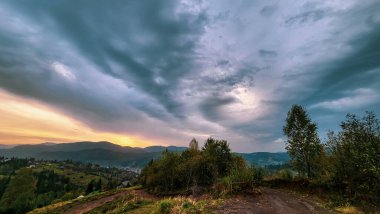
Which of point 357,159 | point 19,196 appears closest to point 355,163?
point 357,159

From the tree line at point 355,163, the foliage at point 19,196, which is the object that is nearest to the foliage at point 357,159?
the tree line at point 355,163

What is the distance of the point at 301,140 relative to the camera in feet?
121

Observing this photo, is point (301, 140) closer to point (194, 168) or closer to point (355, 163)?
point (355, 163)

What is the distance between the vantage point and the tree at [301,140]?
3568cm

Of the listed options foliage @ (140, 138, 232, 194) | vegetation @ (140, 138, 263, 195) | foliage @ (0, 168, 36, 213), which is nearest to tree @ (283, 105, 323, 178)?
vegetation @ (140, 138, 263, 195)

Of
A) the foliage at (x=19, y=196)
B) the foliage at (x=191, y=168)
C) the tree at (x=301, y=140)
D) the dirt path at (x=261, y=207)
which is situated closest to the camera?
the dirt path at (x=261, y=207)

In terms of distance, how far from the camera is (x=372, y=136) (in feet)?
57.1

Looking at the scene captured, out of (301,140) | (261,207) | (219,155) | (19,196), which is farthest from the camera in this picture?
(19,196)

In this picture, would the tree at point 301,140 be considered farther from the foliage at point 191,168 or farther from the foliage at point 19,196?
the foliage at point 19,196

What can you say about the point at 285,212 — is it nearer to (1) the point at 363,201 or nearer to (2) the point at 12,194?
(1) the point at 363,201

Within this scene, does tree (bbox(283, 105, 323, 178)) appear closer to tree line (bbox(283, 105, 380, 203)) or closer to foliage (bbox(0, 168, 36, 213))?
tree line (bbox(283, 105, 380, 203))

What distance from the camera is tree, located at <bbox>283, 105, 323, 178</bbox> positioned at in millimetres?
35684

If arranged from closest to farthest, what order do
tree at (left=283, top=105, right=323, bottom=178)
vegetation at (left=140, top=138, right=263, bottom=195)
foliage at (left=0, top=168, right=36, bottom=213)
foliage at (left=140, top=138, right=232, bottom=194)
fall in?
tree at (left=283, top=105, right=323, bottom=178) < vegetation at (left=140, top=138, right=263, bottom=195) < foliage at (left=140, top=138, right=232, bottom=194) < foliage at (left=0, top=168, right=36, bottom=213)

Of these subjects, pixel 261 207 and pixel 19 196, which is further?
pixel 19 196
